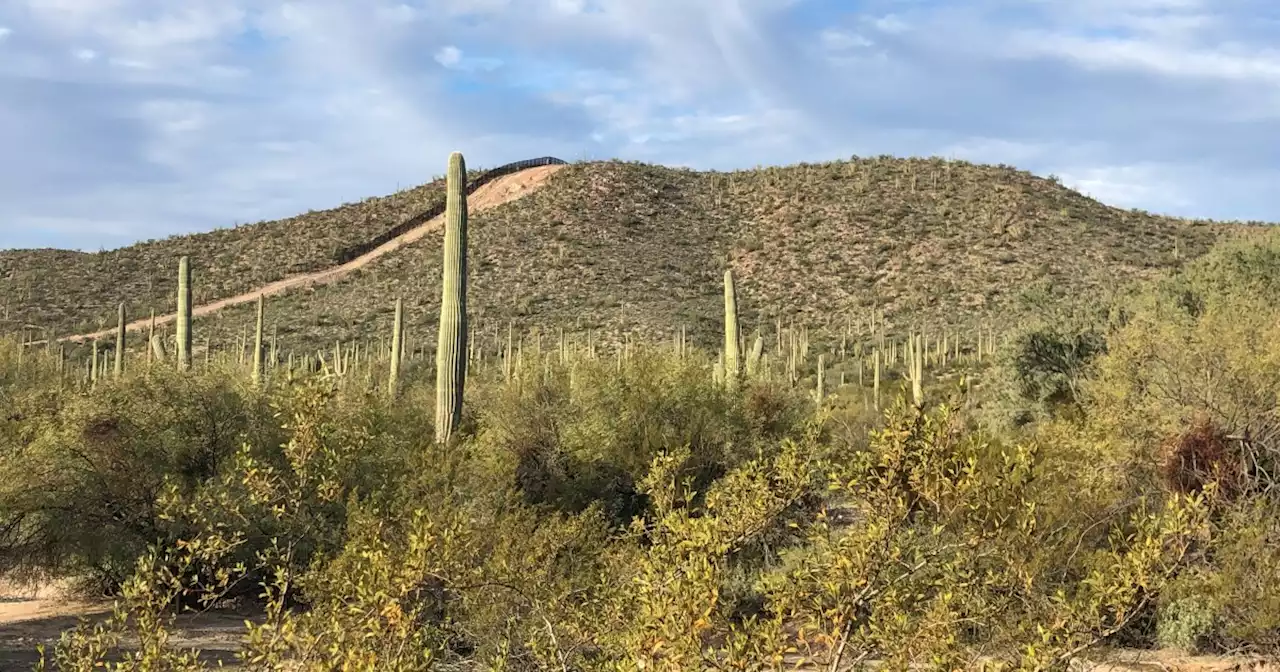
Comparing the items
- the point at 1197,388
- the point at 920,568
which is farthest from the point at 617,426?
the point at 920,568

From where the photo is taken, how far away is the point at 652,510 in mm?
11969

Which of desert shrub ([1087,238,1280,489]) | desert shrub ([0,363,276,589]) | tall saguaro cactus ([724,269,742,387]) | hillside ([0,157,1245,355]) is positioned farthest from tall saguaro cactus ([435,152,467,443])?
hillside ([0,157,1245,355])

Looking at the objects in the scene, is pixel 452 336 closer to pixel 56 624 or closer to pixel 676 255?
pixel 56 624

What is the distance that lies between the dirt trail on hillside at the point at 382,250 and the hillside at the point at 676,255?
1.05 metres

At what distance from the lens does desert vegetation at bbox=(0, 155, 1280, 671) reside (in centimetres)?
420

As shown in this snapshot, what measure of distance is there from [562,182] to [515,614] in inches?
2082

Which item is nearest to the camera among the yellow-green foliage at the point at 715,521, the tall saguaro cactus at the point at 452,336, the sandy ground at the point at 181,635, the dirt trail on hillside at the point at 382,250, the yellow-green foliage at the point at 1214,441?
the yellow-green foliage at the point at 715,521

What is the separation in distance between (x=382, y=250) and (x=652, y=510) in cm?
4672

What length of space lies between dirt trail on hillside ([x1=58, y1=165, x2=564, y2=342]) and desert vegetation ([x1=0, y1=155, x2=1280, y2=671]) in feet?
84.7

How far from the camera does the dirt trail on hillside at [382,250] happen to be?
47.5 m

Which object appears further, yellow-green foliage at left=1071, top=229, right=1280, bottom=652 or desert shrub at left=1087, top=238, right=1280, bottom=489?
desert shrub at left=1087, top=238, right=1280, bottom=489

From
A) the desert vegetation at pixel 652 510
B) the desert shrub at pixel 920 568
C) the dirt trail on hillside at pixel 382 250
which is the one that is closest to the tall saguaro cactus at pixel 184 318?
the desert vegetation at pixel 652 510

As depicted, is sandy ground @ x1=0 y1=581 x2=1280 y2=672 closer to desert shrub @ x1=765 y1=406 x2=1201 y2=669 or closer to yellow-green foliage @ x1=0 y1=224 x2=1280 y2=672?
yellow-green foliage @ x1=0 y1=224 x2=1280 y2=672

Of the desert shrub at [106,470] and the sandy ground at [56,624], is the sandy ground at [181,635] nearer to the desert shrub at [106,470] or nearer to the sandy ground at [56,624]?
the sandy ground at [56,624]
